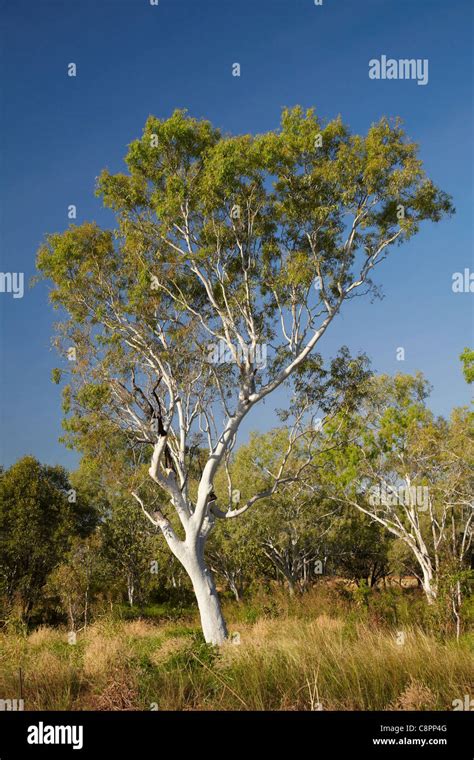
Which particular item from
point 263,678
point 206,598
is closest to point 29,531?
point 206,598

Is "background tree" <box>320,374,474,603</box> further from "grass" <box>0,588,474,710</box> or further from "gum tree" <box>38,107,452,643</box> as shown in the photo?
→ "grass" <box>0,588,474,710</box>

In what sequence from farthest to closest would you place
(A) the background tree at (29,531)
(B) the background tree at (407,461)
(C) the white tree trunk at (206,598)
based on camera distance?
(A) the background tree at (29,531) < (B) the background tree at (407,461) < (C) the white tree trunk at (206,598)

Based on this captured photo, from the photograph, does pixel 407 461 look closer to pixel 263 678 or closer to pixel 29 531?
pixel 29 531

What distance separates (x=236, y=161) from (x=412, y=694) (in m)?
13.5

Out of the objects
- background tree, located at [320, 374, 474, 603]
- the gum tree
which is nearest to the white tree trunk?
the gum tree

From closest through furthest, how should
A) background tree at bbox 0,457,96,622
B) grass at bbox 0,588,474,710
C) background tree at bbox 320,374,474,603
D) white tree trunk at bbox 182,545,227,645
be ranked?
grass at bbox 0,588,474,710 < white tree trunk at bbox 182,545,227,645 < background tree at bbox 320,374,474,603 < background tree at bbox 0,457,96,622

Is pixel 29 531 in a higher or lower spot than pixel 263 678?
higher

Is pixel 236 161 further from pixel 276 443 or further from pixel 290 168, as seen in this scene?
pixel 276 443

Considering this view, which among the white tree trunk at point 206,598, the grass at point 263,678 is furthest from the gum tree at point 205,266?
the grass at point 263,678

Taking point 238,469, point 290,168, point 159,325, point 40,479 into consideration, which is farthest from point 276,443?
point 290,168

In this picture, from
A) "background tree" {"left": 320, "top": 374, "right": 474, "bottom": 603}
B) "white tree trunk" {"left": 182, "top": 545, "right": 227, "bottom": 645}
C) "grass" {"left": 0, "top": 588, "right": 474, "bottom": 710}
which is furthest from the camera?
"background tree" {"left": 320, "top": 374, "right": 474, "bottom": 603}

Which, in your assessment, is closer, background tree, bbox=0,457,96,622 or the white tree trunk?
the white tree trunk

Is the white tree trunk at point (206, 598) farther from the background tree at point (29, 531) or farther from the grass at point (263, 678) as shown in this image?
the background tree at point (29, 531)
